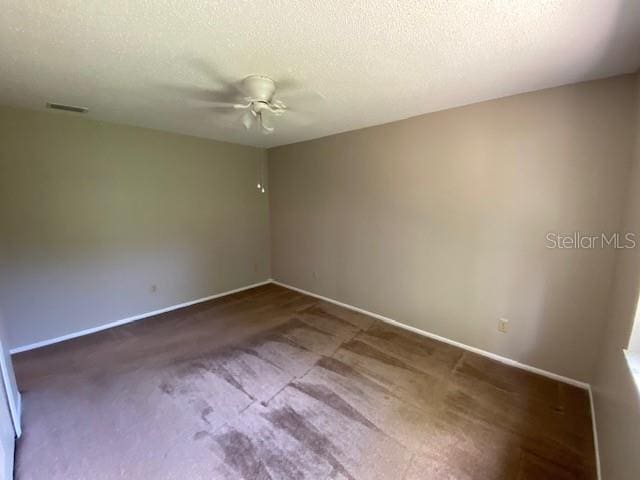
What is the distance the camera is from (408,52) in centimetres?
160

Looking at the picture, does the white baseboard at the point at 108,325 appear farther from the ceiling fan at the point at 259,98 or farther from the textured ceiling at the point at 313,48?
the ceiling fan at the point at 259,98

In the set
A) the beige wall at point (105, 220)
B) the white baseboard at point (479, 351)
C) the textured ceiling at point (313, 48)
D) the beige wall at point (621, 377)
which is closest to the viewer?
the beige wall at point (621, 377)

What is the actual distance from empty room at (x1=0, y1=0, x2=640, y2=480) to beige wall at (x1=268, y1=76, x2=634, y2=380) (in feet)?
0.06

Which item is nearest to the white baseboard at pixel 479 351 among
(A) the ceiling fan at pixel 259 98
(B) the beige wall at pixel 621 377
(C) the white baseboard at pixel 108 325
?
(B) the beige wall at pixel 621 377

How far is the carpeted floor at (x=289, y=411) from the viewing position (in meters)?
1.53

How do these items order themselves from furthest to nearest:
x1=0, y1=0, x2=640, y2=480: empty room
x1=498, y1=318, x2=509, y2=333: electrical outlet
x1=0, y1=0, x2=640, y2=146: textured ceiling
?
1. x1=498, y1=318, x2=509, y2=333: electrical outlet
2. x1=0, y1=0, x2=640, y2=480: empty room
3. x1=0, y1=0, x2=640, y2=146: textured ceiling

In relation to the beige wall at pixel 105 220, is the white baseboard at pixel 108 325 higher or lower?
lower

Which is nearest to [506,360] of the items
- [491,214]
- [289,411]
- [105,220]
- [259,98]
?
[491,214]

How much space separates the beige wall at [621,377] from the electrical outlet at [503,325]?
0.60 meters

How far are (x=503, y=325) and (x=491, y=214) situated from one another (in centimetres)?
103

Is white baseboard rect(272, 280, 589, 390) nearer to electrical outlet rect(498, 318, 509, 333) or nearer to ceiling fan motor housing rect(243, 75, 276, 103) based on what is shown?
electrical outlet rect(498, 318, 509, 333)

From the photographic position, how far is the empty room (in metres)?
1.45

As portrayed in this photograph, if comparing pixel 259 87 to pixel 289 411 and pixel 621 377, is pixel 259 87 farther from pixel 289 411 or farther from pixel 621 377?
pixel 621 377

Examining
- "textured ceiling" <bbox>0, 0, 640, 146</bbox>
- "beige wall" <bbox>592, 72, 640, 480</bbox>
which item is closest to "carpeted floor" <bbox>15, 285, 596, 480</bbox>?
"beige wall" <bbox>592, 72, 640, 480</bbox>
